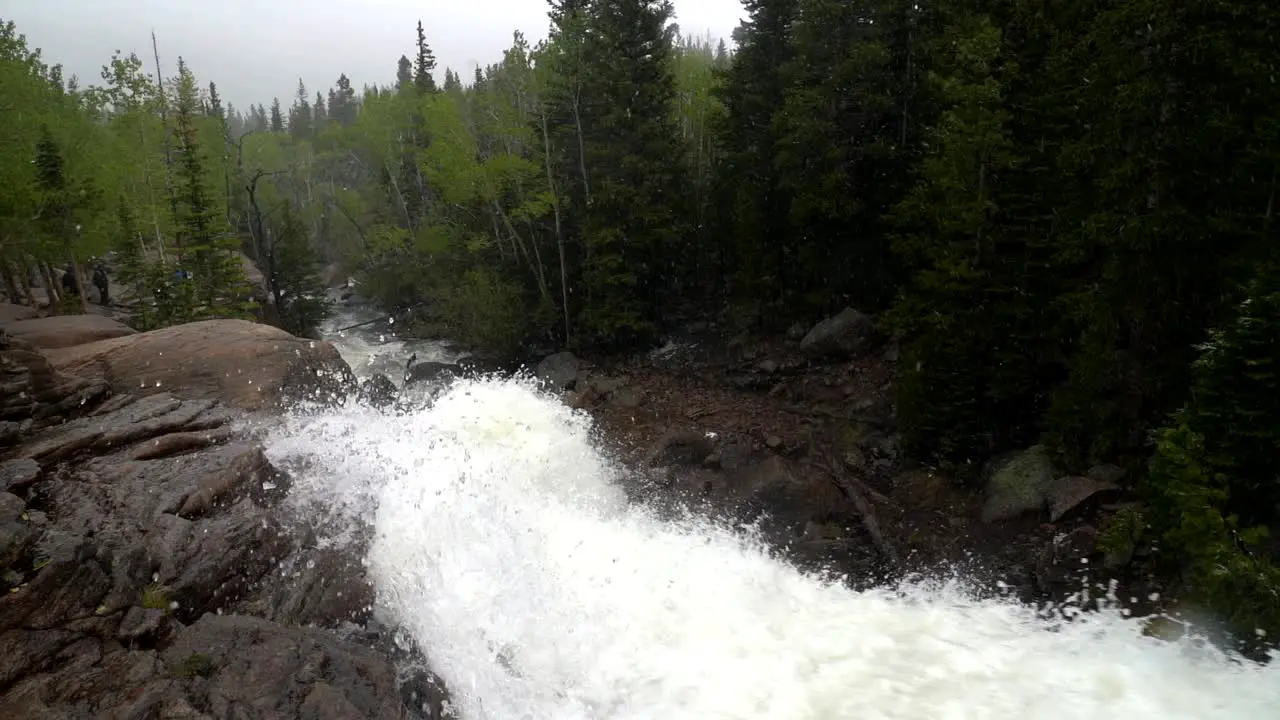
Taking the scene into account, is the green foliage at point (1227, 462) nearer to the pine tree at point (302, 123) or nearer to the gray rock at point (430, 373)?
the gray rock at point (430, 373)

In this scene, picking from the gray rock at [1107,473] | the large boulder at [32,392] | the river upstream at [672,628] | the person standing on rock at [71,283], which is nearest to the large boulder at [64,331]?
the large boulder at [32,392]

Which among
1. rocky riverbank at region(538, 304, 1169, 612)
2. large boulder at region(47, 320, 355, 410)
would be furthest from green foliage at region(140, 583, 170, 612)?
rocky riverbank at region(538, 304, 1169, 612)

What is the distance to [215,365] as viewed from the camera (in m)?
12.3

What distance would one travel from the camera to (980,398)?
520 inches

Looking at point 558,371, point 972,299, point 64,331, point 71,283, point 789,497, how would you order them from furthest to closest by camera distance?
point 71,283 < point 558,371 < point 64,331 < point 972,299 < point 789,497

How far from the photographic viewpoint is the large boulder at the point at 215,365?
11.4m

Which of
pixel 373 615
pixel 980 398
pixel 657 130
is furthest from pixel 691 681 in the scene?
pixel 657 130

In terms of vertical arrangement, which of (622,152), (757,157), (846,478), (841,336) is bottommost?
(846,478)

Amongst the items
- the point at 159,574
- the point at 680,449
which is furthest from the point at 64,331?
the point at 680,449

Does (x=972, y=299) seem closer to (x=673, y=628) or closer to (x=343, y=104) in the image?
(x=673, y=628)

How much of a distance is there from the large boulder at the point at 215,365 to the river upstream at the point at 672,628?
1.35m

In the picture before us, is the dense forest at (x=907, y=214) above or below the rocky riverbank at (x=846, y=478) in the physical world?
above

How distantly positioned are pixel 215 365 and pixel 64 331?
4.60 meters

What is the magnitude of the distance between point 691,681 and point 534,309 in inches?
849
